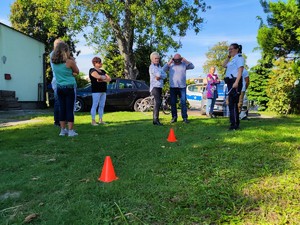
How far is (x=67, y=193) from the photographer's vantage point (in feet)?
10.4

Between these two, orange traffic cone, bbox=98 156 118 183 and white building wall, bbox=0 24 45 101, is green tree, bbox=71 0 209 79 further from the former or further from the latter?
orange traffic cone, bbox=98 156 118 183

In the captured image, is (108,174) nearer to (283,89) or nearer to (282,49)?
(283,89)

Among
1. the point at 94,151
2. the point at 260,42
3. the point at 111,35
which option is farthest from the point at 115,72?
the point at 94,151

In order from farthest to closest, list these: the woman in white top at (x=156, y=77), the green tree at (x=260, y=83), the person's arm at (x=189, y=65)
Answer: the green tree at (x=260, y=83)
the person's arm at (x=189, y=65)
the woman in white top at (x=156, y=77)

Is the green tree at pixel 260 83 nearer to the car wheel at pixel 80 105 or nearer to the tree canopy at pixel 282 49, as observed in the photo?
the tree canopy at pixel 282 49

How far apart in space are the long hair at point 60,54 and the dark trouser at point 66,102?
55 cm

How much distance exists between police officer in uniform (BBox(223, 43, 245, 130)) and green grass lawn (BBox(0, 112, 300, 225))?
1.05 metres

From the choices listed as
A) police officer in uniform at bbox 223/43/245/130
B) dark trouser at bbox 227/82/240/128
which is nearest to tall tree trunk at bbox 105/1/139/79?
police officer in uniform at bbox 223/43/245/130

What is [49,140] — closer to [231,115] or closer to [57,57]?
[57,57]

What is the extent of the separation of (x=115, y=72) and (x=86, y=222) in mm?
20055

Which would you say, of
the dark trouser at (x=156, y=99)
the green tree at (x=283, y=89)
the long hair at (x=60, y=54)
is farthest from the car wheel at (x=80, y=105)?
the green tree at (x=283, y=89)

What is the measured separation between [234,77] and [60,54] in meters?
3.43

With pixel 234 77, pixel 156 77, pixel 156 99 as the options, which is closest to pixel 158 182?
pixel 234 77

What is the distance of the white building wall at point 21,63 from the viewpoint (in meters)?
15.6
